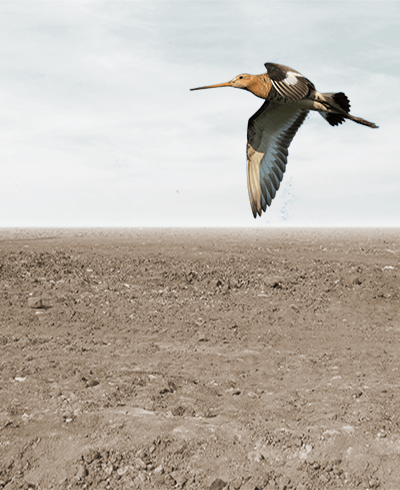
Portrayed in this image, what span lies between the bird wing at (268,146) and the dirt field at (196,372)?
4.10 m

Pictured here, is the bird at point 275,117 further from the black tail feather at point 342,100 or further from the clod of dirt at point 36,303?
the clod of dirt at point 36,303

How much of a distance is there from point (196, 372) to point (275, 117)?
6633mm

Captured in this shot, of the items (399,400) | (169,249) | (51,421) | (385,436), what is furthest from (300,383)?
(169,249)

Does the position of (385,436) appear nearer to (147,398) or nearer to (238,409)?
(238,409)

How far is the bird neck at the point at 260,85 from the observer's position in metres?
1.44

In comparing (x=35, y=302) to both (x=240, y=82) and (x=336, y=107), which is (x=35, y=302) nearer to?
(x=240, y=82)

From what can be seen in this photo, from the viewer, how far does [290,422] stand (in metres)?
6.25

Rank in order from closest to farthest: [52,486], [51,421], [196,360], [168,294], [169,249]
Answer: [52,486] < [51,421] < [196,360] < [168,294] < [169,249]

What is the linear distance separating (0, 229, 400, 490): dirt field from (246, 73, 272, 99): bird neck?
4542 millimetres

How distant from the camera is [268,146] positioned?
6.76 feet

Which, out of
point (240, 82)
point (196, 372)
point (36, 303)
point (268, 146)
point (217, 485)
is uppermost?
point (240, 82)

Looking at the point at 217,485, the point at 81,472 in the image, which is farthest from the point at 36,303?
the point at 217,485

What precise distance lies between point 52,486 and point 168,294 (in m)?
7.28

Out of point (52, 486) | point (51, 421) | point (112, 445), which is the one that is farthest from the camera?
point (51, 421)
